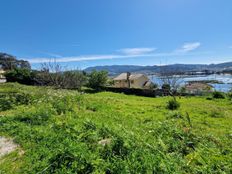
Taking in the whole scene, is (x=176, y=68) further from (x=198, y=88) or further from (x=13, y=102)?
(x=13, y=102)

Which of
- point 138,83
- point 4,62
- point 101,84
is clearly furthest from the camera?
point 4,62

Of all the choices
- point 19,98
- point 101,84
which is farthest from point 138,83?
point 19,98

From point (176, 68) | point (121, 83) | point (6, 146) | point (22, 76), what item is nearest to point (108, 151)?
point (6, 146)

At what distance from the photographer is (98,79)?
1065 inches

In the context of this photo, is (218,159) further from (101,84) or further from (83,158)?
(101,84)

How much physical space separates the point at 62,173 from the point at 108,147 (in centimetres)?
104

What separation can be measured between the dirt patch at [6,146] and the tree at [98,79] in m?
22.4

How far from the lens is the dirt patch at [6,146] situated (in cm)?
408

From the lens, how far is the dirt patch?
408 centimetres

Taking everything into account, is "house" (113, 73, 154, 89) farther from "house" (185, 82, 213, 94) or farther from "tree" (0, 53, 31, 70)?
"tree" (0, 53, 31, 70)

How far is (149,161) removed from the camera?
9.82ft

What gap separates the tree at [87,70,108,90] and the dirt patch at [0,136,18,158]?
22358mm

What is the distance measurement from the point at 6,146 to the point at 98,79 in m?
22.9

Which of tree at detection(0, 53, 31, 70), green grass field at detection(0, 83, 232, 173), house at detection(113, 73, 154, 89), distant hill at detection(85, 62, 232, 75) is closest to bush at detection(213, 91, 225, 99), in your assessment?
distant hill at detection(85, 62, 232, 75)
